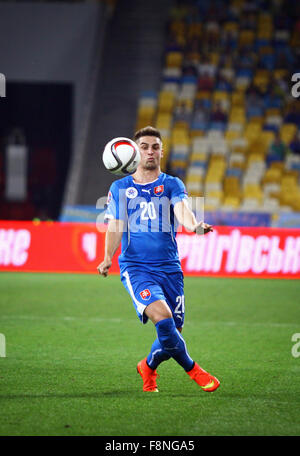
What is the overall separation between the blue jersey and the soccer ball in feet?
0.53

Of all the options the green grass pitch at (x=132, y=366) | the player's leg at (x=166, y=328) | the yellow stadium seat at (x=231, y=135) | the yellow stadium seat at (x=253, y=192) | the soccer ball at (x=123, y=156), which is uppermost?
the yellow stadium seat at (x=231, y=135)

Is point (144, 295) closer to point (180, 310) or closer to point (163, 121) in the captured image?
point (180, 310)

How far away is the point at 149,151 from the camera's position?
6.40 metres

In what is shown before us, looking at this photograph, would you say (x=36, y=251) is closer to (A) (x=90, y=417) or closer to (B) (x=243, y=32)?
(A) (x=90, y=417)

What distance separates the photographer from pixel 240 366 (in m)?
7.67

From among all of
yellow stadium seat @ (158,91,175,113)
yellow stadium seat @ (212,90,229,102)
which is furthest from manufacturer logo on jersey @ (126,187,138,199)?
yellow stadium seat @ (212,90,229,102)

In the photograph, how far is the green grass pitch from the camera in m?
5.43

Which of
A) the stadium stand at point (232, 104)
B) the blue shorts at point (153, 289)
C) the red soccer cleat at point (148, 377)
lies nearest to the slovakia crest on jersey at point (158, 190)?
the blue shorts at point (153, 289)

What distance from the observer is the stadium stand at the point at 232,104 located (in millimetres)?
22047

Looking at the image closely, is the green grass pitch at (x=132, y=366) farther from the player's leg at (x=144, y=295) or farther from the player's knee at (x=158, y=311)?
the player's knee at (x=158, y=311)

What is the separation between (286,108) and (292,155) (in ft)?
7.75

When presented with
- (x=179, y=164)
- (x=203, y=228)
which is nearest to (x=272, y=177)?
(x=179, y=164)
